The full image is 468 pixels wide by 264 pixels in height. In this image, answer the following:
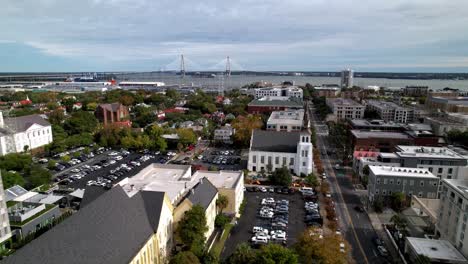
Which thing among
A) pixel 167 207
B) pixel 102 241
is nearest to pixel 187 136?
pixel 167 207

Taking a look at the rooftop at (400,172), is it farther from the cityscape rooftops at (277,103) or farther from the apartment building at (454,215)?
the cityscape rooftops at (277,103)

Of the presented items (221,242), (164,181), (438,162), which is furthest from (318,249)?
(438,162)

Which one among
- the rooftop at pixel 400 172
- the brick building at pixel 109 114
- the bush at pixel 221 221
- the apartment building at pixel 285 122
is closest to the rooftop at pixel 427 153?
the rooftop at pixel 400 172

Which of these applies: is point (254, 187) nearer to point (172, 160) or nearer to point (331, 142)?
point (172, 160)

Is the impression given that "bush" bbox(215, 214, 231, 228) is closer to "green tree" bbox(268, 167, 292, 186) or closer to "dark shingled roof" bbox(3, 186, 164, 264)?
"dark shingled roof" bbox(3, 186, 164, 264)

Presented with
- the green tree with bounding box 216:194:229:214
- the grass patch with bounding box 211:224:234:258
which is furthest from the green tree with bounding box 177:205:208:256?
the green tree with bounding box 216:194:229:214

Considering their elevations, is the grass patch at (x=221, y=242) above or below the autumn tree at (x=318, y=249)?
below
